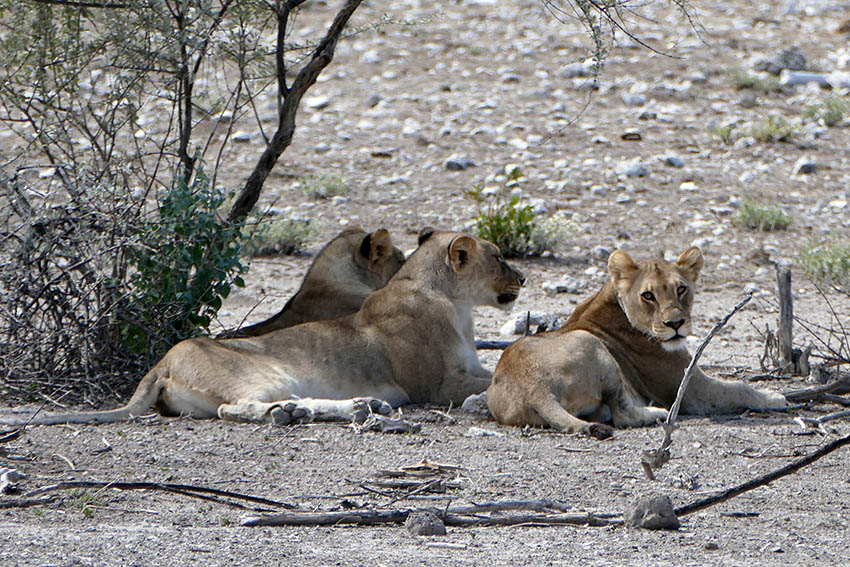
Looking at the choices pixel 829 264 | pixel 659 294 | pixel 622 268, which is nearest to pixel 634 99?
pixel 829 264

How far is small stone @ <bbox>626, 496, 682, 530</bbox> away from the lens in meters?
4.74

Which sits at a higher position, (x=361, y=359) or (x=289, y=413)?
(x=361, y=359)

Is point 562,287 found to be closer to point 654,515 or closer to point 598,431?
point 598,431

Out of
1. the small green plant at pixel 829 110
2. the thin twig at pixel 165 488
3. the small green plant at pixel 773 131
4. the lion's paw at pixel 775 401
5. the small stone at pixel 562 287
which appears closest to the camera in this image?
the thin twig at pixel 165 488

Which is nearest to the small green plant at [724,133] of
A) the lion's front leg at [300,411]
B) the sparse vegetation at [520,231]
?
the sparse vegetation at [520,231]

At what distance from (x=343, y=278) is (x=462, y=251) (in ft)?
3.27

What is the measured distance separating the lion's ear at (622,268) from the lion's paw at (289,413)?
1.80 metres

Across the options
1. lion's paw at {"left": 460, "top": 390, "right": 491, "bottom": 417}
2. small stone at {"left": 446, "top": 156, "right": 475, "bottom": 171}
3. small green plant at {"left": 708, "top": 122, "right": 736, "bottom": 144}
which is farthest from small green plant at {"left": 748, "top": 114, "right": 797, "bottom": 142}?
lion's paw at {"left": 460, "top": 390, "right": 491, "bottom": 417}

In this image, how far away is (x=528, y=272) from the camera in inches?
467

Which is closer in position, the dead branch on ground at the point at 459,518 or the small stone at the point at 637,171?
the dead branch on ground at the point at 459,518

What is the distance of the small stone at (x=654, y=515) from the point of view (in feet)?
15.6

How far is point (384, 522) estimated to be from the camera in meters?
4.81

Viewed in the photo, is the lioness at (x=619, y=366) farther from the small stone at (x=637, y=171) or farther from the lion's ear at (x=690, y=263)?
the small stone at (x=637, y=171)

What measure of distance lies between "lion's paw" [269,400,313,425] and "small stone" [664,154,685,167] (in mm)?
8902
